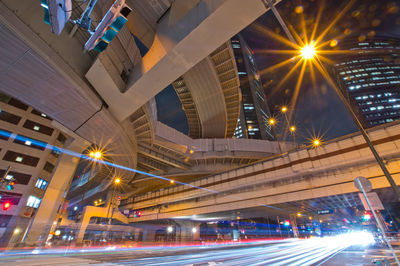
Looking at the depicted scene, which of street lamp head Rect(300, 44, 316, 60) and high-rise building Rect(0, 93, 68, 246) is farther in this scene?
high-rise building Rect(0, 93, 68, 246)

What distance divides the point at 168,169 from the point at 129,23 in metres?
23.2

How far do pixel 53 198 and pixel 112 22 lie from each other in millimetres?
20899

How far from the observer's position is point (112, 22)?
5.07 m

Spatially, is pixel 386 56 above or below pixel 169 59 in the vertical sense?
above

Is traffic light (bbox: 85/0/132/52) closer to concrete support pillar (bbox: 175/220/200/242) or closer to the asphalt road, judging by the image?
the asphalt road

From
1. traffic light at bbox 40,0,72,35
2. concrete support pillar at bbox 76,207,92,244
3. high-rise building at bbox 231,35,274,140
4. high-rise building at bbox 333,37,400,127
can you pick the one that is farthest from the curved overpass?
high-rise building at bbox 333,37,400,127

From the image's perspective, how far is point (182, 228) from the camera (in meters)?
34.4

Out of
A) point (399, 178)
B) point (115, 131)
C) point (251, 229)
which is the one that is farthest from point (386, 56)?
point (115, 131)

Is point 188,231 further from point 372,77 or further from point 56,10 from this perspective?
point 372,77

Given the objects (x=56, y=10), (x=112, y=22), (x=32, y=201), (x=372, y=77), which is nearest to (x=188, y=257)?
(x=112, y=22)

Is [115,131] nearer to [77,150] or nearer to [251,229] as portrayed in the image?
[77,150]

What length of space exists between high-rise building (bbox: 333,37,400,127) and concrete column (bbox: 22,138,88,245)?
109m

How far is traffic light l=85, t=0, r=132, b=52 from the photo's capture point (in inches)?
188

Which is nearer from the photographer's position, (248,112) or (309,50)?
(309,50)
